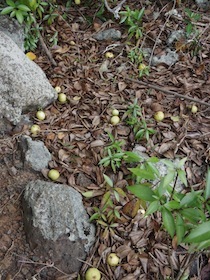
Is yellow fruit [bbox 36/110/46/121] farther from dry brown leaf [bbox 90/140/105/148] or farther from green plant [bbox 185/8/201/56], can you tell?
green plant [bbox 185/8/201/56]

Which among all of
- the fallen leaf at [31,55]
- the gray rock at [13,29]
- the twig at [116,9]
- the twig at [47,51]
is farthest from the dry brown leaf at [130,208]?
the twig at [116,9]

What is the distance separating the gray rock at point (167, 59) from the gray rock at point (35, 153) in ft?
6.08

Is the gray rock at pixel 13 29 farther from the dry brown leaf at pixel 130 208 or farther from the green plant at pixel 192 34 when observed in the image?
the dry brown leaf at pixel 130 208

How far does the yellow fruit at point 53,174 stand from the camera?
3.12m

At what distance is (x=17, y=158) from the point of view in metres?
3.25

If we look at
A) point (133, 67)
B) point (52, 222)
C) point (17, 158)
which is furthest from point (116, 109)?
point (52, 222)

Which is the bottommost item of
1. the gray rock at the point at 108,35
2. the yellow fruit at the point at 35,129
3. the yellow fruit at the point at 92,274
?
the yellow fruit at the point at 92,274

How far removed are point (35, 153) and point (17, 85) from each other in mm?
730

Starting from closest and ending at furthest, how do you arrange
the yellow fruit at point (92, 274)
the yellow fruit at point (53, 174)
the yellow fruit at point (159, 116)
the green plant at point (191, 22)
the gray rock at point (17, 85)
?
the yellow fruit at point (92, 274), the yellow fruit at point (53, 174), the gray rock at point (17, 85), the yellow fruit at point (159, 116), the green plant at point (191, 22)

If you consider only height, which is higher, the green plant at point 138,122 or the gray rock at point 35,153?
the gray rock at point 35,153

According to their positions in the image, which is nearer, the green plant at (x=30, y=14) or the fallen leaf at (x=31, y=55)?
the green plant at (x=30, y=14)

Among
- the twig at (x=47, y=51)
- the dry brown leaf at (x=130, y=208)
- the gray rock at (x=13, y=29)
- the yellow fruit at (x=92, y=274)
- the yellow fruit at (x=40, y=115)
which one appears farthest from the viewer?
the twig at (x=47, y=51)

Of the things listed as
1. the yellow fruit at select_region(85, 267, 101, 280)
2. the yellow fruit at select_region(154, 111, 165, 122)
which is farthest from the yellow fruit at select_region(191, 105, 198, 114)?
the yellow fruit at select_region(85, 267, 101, 280)

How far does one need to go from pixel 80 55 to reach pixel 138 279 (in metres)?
2.66
